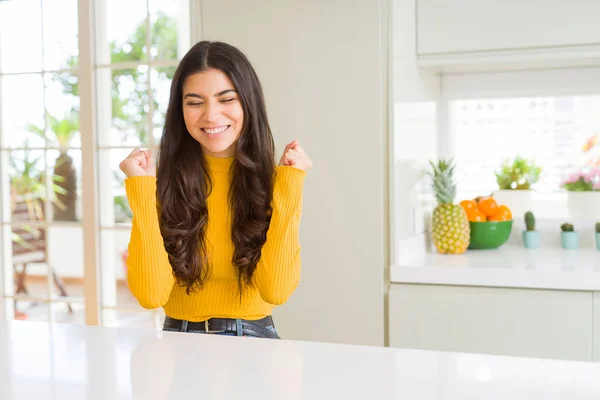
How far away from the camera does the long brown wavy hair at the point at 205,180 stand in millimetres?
1562

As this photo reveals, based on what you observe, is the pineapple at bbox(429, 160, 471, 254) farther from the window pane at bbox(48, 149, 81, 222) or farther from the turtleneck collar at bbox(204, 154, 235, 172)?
the window pane at bbox(48, 149, 81, 222)

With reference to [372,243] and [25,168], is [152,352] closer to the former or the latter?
[372,243]

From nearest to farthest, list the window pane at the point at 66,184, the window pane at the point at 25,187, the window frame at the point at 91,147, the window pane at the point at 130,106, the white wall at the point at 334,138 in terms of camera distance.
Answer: the white wall at the point at 334,138 < the window frame at the point at 91,147 < the window pane at the point at 66,184 < the window pane at the point at 25,187 < the window pane at the point at 130,106

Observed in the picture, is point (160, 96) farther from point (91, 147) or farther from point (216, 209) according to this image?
point (216, 209)

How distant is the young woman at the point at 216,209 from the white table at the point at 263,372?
41cm

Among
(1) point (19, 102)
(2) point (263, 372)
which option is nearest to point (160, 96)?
(1) point (19, 102)

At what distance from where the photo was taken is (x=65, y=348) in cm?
110

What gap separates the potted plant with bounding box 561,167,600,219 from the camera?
9.15ft

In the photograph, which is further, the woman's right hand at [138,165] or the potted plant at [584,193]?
the potted plant at [584,193]

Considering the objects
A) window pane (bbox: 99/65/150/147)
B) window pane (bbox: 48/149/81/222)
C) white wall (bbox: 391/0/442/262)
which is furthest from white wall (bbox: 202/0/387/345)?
window pane (bbox: 99/65/150/147)

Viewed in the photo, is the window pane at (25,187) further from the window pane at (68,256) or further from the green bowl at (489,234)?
the green bowl at (489,234)

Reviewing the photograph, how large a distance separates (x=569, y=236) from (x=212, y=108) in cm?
179

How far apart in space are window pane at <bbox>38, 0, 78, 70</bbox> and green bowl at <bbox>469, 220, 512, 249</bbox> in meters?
2.04

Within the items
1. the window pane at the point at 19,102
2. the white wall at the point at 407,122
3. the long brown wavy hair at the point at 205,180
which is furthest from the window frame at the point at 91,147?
the long brown wavy hair at the point at 205,180
